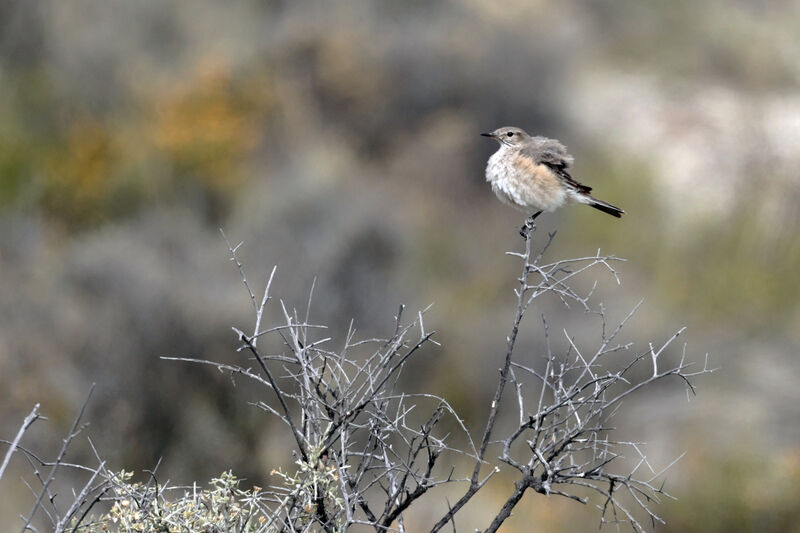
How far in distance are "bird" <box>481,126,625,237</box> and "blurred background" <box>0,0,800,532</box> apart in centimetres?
667

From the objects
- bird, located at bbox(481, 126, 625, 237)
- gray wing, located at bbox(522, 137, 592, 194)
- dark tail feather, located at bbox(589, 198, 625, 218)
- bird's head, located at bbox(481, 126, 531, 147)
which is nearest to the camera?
dark tail feather, located at bbox(589, 198, 625, 218)

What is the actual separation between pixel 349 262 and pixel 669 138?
1025 cm

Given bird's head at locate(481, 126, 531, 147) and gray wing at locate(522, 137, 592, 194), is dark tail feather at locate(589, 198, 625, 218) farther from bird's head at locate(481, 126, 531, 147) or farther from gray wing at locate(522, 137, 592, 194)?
bird's head at locate(481, 126, 531, 147)

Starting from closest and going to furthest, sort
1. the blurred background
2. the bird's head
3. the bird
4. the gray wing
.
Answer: the bird < the gray wing < the bird's head < the blurred background

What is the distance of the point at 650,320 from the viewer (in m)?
17.1

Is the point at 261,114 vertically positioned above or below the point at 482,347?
above

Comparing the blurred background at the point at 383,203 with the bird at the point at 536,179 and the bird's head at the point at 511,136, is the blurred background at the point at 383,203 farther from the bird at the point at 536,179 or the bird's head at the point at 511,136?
the bird at the point at 536,179

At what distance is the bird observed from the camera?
5.15m

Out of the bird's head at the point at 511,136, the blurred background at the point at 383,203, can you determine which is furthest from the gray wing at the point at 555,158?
the blurred background at the point at 383,203

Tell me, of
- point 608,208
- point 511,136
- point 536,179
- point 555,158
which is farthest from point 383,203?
point 608,208

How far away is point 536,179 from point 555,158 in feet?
0.79

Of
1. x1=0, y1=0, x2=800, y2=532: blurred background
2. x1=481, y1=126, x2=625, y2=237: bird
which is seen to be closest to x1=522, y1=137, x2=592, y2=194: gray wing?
x1=481, y1=126, x2=625, y2=237: bird

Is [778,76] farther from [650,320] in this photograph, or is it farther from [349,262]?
[349,262]

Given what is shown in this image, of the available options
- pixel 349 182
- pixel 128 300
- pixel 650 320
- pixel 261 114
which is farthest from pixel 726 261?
pixel 128 300
